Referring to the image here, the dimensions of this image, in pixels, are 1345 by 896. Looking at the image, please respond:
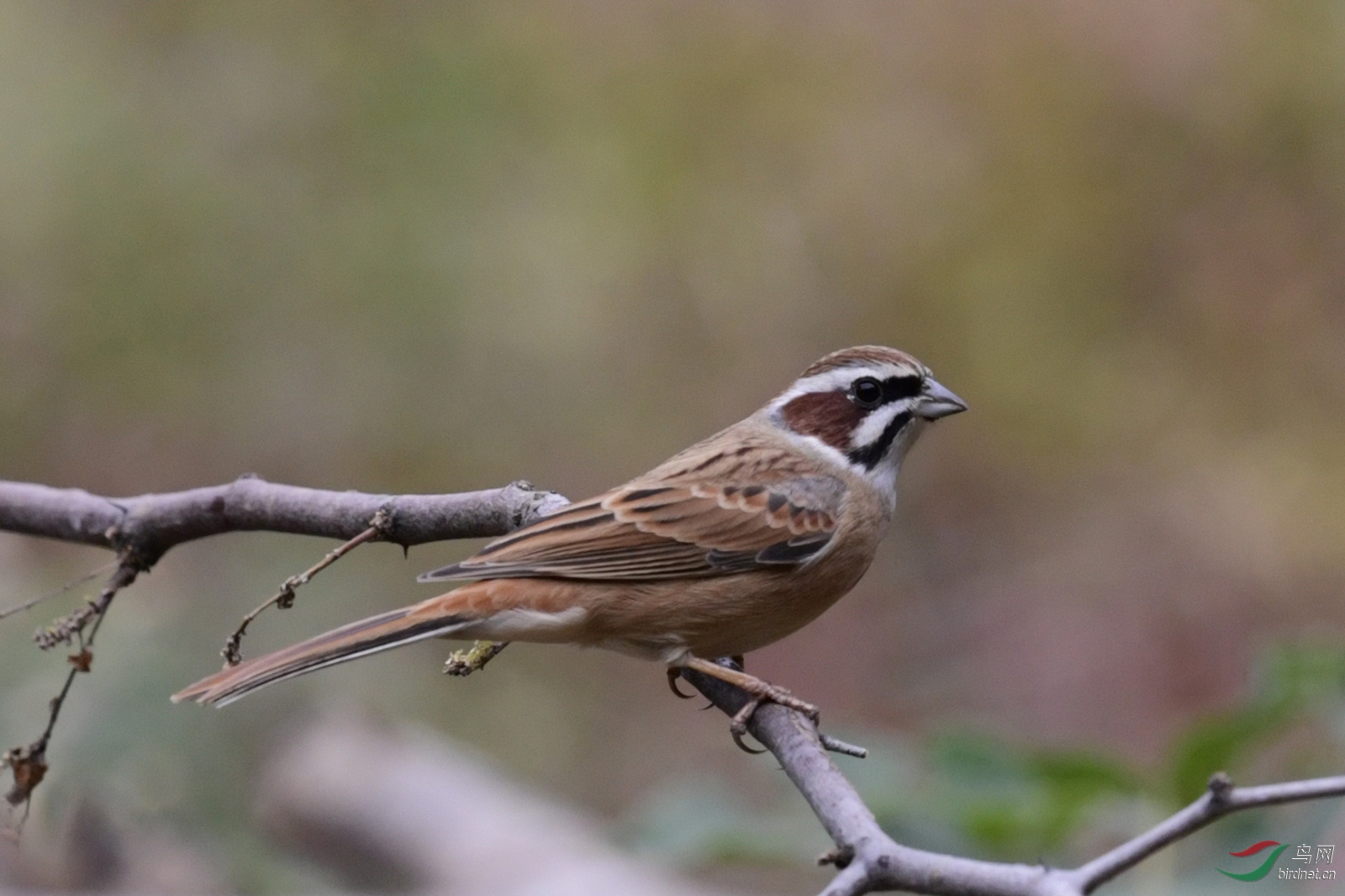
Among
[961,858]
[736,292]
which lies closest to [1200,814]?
[961,858]

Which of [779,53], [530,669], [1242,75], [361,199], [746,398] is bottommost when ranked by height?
[530,669]

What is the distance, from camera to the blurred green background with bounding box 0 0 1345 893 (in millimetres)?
7547

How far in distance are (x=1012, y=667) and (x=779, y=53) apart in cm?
384

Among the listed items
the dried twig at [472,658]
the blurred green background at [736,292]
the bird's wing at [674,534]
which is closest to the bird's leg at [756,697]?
the bird's wing at [674,534]

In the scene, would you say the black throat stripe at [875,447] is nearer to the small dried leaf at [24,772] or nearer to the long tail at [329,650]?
the long tail at [329,650]

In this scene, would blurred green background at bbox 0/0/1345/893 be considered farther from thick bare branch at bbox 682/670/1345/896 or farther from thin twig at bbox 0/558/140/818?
thick bare branch at bbox 682/670/1345/896

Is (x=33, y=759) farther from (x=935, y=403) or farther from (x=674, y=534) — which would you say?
(x=935, y=403)

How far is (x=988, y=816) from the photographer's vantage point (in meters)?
3.61

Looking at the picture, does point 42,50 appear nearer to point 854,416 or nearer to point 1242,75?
point 854,416

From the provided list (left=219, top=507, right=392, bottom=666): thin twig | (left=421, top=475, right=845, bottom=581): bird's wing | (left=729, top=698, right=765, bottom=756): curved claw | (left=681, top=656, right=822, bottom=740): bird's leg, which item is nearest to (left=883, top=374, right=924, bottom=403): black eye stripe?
(left=421, top=475, right=845, bottom=581): bird's wing

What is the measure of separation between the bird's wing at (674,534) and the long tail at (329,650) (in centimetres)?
18

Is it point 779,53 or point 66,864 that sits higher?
point 779,53

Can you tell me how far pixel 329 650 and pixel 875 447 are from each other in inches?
70.0

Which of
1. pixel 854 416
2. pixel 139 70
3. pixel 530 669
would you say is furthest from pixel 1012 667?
pixel 139 70
